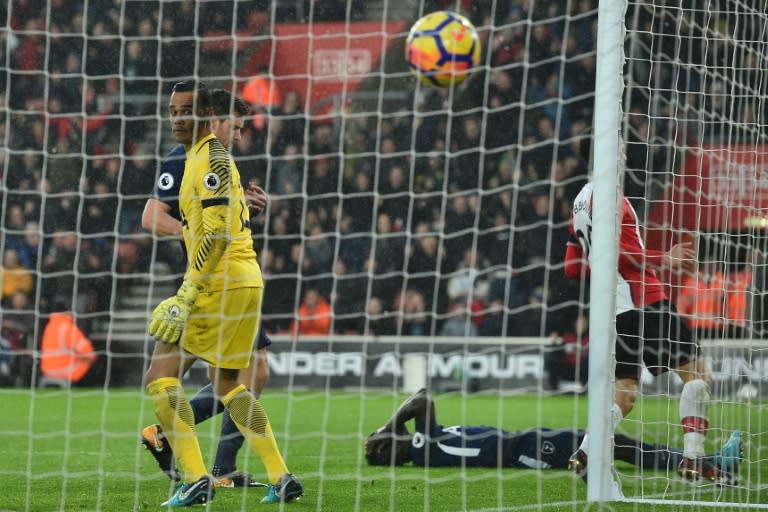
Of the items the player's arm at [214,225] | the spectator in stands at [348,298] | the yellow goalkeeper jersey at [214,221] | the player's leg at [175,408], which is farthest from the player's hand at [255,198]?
the spectator in stands at [348,298]

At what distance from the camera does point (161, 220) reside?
14.3 feet

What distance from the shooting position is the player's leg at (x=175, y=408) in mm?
4078

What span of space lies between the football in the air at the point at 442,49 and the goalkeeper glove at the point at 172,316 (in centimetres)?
325

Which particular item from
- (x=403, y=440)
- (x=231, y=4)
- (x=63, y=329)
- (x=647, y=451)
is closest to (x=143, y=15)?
(x=231, y=4)

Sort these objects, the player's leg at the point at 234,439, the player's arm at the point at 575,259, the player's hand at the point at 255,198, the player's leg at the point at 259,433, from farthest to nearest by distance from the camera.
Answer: the player's arm at the point at 575,259 < the player's leg at the point at 234,439 < the player's hand at the point at 255,198 < the player's leg at the point at 259,433

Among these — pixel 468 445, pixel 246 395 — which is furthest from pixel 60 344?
pixel 246 395

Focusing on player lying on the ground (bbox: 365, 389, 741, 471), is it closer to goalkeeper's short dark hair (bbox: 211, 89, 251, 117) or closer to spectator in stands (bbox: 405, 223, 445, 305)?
goalkeeper's short dark hair (bbox: 211, 89, 251, 117)

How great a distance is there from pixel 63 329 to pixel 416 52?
5.92 metres

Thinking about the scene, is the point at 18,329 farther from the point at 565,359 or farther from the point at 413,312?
the point at 565,359

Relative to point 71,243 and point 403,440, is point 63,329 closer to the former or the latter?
point 71,243

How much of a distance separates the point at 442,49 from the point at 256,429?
3.66m

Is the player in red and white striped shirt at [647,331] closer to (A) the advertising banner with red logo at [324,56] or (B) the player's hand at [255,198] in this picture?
(B) the player's hand at [255,198]

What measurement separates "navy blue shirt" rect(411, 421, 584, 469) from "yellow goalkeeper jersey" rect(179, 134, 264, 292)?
1.56 metres

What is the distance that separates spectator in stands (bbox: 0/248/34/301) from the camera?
35.0ft
